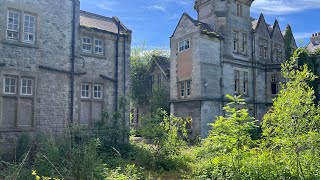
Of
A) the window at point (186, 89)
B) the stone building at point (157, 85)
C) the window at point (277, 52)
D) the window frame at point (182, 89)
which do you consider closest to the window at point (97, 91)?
the window at point (186, 89)

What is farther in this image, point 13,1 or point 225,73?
point 225,73

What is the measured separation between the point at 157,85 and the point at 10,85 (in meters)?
17.9

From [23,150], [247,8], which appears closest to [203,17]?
[247,8]

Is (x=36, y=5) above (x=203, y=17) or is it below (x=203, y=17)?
below

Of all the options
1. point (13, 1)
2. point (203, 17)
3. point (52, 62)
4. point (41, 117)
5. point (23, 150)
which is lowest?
point (23, 150)

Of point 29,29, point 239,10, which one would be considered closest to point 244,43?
Result: point 239,10

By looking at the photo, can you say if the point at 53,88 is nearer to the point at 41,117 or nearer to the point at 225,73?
the point at 41,117

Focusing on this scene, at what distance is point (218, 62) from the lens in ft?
77.7

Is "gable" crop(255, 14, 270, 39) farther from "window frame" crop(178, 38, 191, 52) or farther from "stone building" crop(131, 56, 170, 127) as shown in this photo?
"stone building" crop(131, 56, 170, 127)

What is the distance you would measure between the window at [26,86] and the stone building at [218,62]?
12.9 m

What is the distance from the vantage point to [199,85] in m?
22.4

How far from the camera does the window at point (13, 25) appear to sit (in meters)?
13.3

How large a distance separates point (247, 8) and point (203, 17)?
4451 millimetres

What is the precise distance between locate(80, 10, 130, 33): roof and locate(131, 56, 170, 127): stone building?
1078cm
